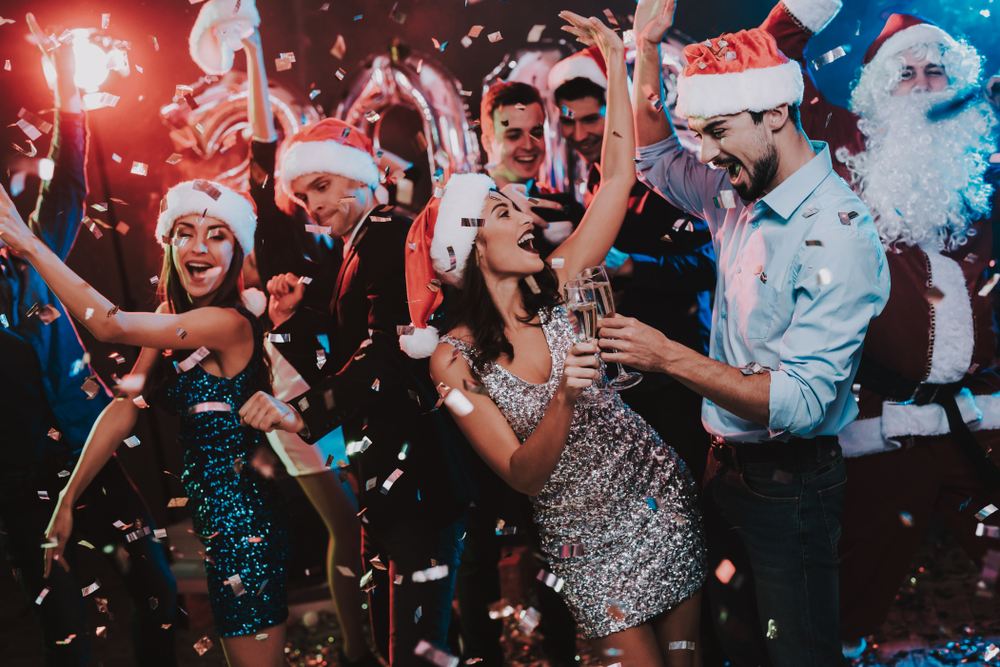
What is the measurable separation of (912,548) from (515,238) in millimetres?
1950

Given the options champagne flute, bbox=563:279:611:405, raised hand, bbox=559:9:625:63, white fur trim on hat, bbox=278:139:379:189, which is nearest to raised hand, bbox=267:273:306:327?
white fur trim on hat, bbox=278:139:379:189

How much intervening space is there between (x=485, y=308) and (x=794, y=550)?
105 cm

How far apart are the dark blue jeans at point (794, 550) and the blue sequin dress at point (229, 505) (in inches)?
61.4

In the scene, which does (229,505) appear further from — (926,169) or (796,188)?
(926,169)

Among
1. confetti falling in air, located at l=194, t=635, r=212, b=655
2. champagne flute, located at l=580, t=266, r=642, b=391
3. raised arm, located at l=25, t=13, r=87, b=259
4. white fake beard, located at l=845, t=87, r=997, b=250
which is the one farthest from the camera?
confetti falling in air, located at l=194, t=635, r=212, b=655

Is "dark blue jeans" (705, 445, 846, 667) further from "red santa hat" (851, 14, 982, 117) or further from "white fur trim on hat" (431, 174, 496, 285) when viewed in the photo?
"red santa hat" (851, 14, 982, 117)

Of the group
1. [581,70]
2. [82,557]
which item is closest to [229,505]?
[82,557]

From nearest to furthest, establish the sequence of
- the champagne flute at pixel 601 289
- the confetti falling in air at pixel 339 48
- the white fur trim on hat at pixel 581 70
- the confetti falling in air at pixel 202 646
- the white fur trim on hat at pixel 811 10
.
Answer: the champagne flute at pixel 601 289 < the white fur trim on hat at pixel 811 10 < the white fur trim on hat at pixel 581 70 < the confetti falling in air at pixel 202 646 < the confetti falling in air at pixel 339 48

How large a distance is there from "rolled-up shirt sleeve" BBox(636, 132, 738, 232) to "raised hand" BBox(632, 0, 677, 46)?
0.31 meters

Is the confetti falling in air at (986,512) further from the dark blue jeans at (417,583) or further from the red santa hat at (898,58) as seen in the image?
the dark blue jeans at (417,583)

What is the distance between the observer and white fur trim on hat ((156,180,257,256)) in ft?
9.48

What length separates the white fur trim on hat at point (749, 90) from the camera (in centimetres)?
215

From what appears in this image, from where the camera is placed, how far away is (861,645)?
3.13 m

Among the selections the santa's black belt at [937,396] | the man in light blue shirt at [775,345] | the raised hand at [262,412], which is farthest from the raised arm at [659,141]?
the raised hand at [262,412]
